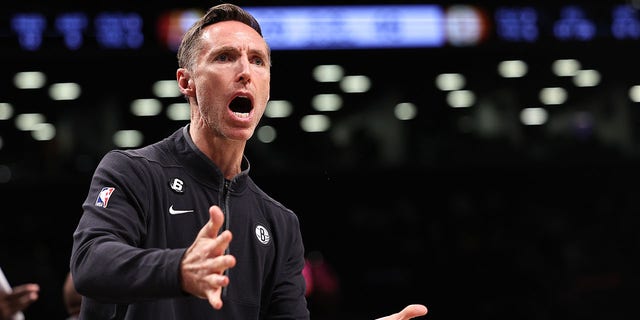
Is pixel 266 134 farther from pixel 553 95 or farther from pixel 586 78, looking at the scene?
pixel 586 78

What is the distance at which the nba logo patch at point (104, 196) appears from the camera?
102 inches

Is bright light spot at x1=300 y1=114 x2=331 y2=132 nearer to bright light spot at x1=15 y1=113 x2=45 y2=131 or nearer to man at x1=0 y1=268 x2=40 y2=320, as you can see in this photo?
bright light spot at x1=15 y1=113 x2=45 y2=131

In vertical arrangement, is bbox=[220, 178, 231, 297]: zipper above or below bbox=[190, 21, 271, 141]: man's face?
below

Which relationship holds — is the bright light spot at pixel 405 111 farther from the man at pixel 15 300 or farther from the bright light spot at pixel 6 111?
the man at pixel 15 300

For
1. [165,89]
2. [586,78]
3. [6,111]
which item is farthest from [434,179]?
[6,111]

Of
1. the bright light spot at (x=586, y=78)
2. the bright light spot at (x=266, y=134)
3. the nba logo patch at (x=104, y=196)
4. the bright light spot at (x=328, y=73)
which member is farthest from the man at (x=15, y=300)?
the bright light spot at (x=586, y=78)

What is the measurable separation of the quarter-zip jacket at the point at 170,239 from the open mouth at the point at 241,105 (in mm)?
200

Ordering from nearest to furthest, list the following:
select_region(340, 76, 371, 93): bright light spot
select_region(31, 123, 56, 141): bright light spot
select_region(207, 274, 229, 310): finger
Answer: select_region(207, 274, 229, 310): finger → select_region(31, 123, 56, 141): bright light spot → select_region(340, 76, 371, 93): bright light spot

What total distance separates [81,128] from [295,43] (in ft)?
12.5

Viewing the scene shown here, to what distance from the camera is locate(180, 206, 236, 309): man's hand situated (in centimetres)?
214

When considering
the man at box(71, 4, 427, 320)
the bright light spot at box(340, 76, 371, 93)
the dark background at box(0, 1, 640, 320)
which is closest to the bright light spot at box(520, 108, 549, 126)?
the dark background at box(0, 1, 640, 320)

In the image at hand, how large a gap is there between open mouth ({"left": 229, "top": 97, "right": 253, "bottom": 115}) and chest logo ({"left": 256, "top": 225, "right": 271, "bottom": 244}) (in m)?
0.42

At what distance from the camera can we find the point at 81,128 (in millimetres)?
13133

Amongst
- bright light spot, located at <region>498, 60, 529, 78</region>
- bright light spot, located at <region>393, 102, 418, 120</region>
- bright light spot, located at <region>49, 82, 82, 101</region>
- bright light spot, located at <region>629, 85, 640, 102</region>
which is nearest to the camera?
bright light spot, located at <region>49, 82, 82, 101</region>
